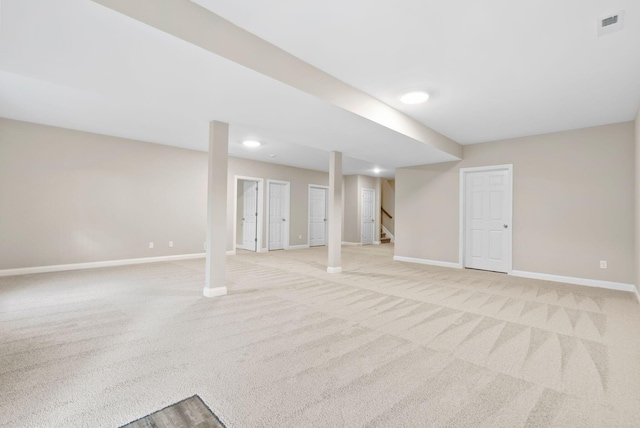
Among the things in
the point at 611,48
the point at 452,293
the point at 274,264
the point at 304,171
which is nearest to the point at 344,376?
the point at 452,293

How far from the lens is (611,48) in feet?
8.32

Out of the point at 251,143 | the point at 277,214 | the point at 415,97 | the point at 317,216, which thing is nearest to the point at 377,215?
the point at 317,216

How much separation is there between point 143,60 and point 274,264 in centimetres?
456

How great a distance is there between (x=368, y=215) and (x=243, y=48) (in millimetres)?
8950

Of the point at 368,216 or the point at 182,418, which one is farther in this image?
the point at 368,216

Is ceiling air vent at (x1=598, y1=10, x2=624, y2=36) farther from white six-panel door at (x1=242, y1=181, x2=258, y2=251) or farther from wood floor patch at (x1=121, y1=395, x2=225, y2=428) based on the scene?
white six-panel door at (x1=242, y1=181, x2=258, y2=251)

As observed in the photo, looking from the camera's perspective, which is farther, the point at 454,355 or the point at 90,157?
the point at 90,157

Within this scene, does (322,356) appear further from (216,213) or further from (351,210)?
(351,210)

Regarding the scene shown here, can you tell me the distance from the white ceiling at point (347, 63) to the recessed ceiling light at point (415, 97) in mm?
119

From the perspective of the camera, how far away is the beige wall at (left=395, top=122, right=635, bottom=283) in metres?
4.43

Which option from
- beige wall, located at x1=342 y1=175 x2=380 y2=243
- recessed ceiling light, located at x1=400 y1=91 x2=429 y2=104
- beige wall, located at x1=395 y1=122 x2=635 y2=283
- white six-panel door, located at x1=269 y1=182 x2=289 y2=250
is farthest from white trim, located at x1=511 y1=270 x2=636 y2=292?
white six-panel door, located at x1=269 y1=182 x2=289 y2=250

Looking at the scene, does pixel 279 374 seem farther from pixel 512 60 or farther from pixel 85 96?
pixel 85 96

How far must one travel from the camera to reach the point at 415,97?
3.54 m

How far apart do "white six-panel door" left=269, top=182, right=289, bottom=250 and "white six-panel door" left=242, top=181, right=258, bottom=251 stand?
0.44m
